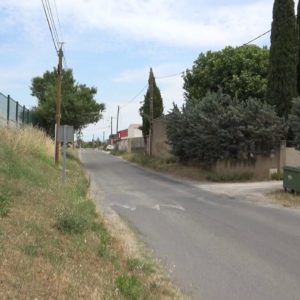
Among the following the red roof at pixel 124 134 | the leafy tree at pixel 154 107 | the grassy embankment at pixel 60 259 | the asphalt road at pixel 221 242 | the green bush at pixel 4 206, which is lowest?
the asphalt road at pixel 221 242

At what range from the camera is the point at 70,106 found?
49.0 m

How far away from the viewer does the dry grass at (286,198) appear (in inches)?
790

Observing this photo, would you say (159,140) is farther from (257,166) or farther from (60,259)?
(60,259)

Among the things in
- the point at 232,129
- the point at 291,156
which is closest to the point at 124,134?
the point at 291,156

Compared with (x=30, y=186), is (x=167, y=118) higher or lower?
higher

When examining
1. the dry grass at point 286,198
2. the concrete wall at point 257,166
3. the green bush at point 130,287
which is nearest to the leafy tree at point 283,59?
the concrete wall at point 257,166

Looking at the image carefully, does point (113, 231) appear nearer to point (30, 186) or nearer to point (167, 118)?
point (30, 186)

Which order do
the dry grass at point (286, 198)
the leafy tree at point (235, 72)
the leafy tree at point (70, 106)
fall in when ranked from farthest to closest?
the leafy tree at point (70, 106) < the leafy tree at point (235, 72) < the dry grass at point (286, 198)

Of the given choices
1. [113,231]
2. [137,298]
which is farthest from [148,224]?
[137,298]

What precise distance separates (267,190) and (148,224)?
39.4 ft

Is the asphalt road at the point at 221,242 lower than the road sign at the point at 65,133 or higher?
lower

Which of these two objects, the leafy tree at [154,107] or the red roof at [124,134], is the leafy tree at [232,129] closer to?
the leafy tree at [154,107]

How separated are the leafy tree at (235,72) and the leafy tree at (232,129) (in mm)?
9892

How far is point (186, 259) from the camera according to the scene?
10.0 metres
